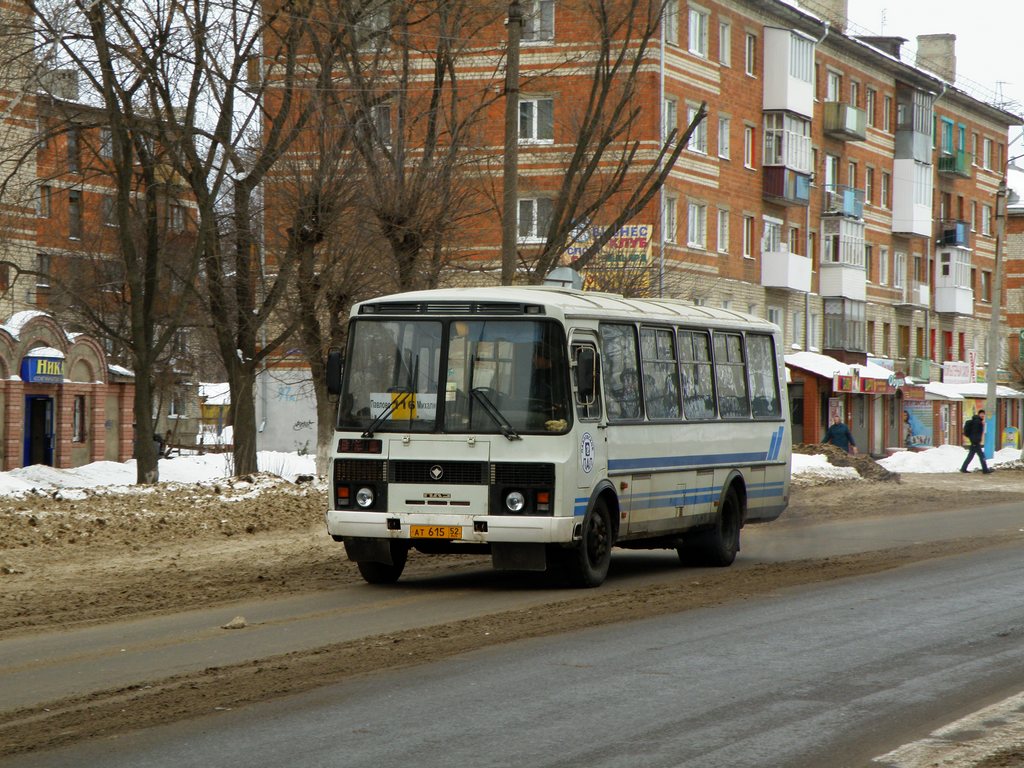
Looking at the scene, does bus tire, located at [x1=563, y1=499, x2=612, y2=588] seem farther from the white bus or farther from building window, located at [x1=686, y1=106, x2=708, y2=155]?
building window, located at [x1=686, y1=106, x2=708, y2=155]

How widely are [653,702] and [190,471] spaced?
2904 cm

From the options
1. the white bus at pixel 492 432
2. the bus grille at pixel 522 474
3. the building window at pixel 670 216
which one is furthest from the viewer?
the building window at pixel 670 216

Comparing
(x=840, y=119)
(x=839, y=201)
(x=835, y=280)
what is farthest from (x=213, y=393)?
(x=840, y=119)

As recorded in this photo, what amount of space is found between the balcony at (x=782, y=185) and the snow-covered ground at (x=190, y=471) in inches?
486

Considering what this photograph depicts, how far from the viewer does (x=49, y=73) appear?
84.7ft

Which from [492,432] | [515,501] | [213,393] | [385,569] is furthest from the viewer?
[213,393]

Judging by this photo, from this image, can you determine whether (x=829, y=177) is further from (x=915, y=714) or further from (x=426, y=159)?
(x=915, y=714)

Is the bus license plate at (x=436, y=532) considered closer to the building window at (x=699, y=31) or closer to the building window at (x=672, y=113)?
the building window at (x=672, y=113)

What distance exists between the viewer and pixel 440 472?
47.5 feet

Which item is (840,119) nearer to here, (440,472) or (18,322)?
(18,322)

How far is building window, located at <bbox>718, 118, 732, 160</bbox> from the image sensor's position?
56.3 metres

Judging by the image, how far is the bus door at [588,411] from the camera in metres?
14.6

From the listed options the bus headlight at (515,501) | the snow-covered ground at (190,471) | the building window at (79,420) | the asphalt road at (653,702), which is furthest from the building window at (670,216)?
the asphalt road at (653,702)

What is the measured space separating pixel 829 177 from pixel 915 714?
58.9 m
